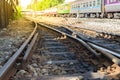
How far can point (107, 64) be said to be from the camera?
4414 millimetres

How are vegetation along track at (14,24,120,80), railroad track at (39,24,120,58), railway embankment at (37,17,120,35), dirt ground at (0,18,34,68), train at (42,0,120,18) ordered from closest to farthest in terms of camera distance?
vegetation along track at (14,24,120,80) < dirt ground at (0,18,34,68) < railroad track at (39,24,120,58) < railway embankment at (37,17,120,35) < train at (42,0,120,18)

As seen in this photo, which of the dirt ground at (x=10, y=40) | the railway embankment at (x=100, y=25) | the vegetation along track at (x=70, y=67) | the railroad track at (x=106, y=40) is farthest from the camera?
the railway embankment at (x=100, y=25)

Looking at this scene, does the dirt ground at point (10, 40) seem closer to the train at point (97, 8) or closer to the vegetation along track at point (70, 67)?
the vegetation along track at point (70, 67)

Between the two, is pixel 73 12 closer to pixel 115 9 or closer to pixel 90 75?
pixel 115 9

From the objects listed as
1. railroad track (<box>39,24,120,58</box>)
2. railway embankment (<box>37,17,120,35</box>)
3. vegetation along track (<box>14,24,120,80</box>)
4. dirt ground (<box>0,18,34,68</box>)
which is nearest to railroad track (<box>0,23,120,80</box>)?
vegetation along track (<box>14,24,120,80</box>)

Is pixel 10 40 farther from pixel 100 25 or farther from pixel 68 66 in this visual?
pixel 100 25

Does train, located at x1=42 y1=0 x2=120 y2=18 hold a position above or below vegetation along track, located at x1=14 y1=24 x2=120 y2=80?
above

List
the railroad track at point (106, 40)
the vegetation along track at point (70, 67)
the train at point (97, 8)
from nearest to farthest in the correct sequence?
1. the vegetation along track at point (70, 67)
2. the railroad track at point (106, 40)
3. the train at point (97, 8)

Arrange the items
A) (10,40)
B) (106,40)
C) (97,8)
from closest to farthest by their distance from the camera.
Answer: (106,40)
(10,40)
(97,8)

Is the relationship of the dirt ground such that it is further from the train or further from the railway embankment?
the train

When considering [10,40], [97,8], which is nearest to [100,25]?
[10,40]

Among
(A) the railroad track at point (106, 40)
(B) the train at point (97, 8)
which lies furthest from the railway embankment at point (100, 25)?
(B) the train at point (97, 8)

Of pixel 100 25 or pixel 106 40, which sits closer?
pixel 106 40

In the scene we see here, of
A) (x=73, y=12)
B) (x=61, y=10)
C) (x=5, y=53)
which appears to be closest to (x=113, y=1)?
(x=73, y=12)
